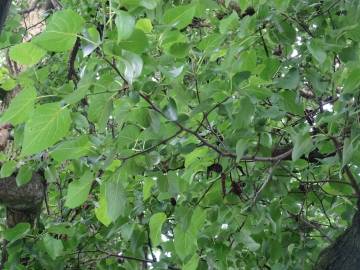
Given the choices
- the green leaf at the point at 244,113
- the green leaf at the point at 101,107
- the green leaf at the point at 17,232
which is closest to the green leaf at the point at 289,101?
the green leaf at the point at 244,113

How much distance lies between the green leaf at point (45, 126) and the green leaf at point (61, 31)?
0.15 meters

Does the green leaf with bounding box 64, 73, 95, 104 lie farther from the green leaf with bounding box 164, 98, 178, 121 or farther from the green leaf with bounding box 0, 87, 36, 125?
the green leaf with bounding box 164, 98, 178, 121

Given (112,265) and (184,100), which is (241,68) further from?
(112,265)

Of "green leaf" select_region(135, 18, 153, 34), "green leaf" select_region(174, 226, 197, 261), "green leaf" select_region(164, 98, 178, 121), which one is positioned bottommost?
"green leaf" select_region(174, 226, 197, 261)

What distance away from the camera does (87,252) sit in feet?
8.56

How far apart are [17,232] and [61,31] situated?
5.01 ft

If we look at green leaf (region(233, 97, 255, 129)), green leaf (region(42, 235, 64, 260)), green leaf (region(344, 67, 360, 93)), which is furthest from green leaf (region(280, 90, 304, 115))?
green leaf (region(42, 235, 64, 260))

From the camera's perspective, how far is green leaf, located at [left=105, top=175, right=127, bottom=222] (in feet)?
4.35

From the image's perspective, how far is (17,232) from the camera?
2273 millimetres

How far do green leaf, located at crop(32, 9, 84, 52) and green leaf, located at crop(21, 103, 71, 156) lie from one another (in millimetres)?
154

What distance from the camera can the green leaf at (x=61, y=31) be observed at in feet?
3.12

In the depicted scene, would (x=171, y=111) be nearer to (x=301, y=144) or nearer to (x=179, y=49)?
(x=179, y=49)

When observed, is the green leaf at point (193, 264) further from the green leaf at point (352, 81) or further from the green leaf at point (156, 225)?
the green leaf at point (352, 81)

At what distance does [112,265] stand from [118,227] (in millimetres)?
488
